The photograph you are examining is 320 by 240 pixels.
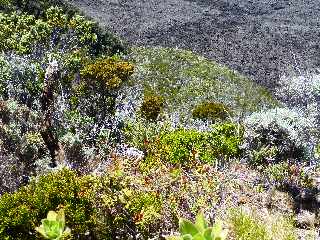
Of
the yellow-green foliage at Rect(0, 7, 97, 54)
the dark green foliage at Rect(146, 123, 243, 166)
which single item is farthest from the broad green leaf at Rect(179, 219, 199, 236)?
the yellow-green foliage at Rect(0, 7, 97, 54)

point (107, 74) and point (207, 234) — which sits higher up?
point (207, 234)

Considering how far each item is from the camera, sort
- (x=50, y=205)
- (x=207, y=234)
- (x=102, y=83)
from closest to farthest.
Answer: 1. (x=207, y=234)
2. (x=50, y=205)
3. (x=102, y=83)

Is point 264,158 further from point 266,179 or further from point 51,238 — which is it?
point 51,238

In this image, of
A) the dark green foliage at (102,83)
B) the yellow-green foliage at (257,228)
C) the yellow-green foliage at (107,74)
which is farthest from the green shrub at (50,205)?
the yellow-green foliage at (107,74)

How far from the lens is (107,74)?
17484mm

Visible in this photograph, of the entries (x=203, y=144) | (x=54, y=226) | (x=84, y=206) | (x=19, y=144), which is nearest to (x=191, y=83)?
(x=203, y=144)

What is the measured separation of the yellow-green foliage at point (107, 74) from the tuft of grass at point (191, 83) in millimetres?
12492

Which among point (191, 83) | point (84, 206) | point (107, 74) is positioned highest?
point (84, 206)

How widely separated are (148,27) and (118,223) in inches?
1821

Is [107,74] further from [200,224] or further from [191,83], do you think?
[191,83]

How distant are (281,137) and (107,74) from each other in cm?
863

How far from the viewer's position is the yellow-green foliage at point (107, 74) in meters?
17.4

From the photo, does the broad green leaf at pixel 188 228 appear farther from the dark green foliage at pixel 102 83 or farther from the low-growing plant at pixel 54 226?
the dark green foliage at pixel 102 83

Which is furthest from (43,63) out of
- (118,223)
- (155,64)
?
(155,64)
